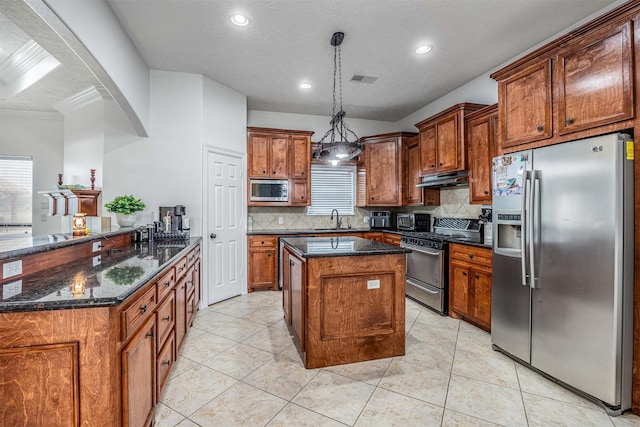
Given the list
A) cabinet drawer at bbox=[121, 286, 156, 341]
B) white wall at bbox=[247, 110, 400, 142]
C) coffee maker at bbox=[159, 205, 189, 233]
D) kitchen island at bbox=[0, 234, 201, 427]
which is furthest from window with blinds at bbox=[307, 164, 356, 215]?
kitchen island at bbox=[0, 234, 201, 427]

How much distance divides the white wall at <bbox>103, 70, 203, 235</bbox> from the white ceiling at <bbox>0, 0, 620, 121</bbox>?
303mm

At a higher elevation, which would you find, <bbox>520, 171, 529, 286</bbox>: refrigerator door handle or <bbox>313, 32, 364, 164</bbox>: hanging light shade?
<bbox>313, 32, 364, 164</bbox>: hanging light shade

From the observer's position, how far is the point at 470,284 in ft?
10.4

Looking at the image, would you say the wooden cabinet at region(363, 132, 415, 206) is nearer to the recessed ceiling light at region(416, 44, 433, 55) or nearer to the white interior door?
the recessed ceiling light at region(416, 44, 433, 55)

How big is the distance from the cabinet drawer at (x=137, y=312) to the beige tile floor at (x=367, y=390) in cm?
73

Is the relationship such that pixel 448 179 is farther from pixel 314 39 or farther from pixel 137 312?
pixel 137 312

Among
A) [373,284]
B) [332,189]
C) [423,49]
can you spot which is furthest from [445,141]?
[373,284]

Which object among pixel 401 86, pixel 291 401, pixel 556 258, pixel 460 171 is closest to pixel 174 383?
pixel 291 401

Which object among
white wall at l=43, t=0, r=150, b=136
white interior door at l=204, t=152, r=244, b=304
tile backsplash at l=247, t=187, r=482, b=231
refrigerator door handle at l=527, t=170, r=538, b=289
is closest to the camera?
white wall at l=43, t=0, r=150, b=136

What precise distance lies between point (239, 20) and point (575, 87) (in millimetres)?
2783

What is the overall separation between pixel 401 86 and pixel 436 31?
1311 millimetres

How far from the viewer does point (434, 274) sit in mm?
3586

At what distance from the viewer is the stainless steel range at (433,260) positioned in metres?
3.49

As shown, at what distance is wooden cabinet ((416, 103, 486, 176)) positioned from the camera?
142 inches
